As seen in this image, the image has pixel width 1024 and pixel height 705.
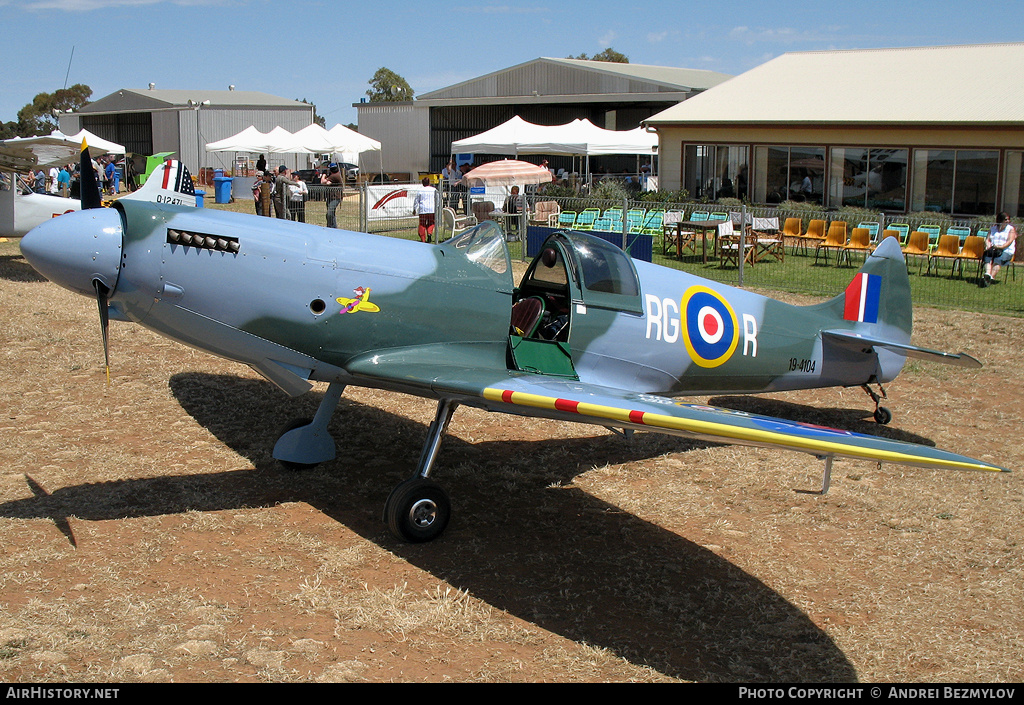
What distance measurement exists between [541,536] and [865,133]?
805 inches

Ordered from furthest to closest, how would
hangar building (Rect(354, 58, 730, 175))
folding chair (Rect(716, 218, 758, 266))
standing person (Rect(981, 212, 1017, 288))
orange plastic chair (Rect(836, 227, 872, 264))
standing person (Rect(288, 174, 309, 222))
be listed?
hangar building (Rect(354, 58, 730, 175)) < standing person (Rect(288, 174, 309, 222)) < orange plastic chair (Rect(836, 227, 872, 264)) < folding chair (Rect(716, 218, 758, 266)) < standing person (Rect(981, 212, 1017, 288))

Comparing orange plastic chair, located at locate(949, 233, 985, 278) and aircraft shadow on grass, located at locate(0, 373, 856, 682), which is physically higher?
orange plastic chair, located at locate(949, 233, 985, 278)

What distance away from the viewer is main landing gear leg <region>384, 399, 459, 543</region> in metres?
5.49

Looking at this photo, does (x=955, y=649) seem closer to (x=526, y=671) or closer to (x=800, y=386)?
(x=526, y=671)

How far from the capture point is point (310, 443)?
675cm

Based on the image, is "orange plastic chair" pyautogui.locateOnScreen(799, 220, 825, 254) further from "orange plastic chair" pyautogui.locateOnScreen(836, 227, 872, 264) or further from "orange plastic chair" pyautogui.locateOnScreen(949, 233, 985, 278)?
"orange plastic chair" pyautogui.locateOnScreen(949, 233, 985, 278)

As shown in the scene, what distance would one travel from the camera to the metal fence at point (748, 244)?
15.7m

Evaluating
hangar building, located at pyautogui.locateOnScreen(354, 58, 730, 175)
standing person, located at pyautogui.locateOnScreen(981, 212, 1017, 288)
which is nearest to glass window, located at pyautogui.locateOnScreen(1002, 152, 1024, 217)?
standing person, located at pyautogui.locateOnScreen(981, 212, 1017, 288)

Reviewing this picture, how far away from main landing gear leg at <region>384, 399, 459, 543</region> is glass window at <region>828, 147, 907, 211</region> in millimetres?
20641

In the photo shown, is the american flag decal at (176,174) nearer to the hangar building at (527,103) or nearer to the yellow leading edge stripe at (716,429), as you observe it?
the yellow leading edge stripe at (716,429)

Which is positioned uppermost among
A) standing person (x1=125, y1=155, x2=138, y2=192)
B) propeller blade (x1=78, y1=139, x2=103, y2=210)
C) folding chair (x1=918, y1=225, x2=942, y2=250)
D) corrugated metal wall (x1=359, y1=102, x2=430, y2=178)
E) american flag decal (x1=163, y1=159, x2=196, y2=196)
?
corrugated metal wall (x1=359, y1=102, x2=430, y2=178)

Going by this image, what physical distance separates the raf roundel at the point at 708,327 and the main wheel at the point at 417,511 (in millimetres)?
2389

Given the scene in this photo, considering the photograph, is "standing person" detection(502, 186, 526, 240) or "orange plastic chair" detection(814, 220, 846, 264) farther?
"standing person" detection(502, 186, 526, 240)
